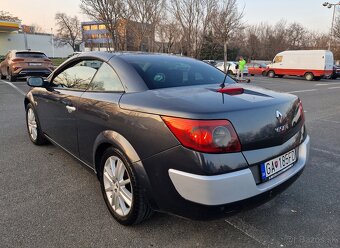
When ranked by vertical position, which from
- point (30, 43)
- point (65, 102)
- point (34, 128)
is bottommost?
point (34, 128)

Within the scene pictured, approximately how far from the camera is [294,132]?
263cm

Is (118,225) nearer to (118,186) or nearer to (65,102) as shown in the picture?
(118,186)

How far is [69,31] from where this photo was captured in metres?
67.2

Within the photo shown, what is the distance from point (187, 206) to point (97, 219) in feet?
3.42

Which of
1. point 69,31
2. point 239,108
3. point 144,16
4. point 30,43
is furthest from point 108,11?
point 69,31

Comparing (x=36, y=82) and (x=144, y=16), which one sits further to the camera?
(x=144, y=16)

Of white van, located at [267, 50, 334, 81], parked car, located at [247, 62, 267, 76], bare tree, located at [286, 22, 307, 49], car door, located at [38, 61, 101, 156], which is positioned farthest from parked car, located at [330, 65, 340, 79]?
bare tree, located at [286, 22, 307, 49]

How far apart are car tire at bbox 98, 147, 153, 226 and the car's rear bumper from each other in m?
0.45

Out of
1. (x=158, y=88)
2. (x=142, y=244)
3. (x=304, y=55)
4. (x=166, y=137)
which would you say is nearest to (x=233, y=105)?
(x=166, y=137)

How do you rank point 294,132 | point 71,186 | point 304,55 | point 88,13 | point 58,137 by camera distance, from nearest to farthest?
point 294,132
point 71,186
point 58,137
point 304,55
point 88,13

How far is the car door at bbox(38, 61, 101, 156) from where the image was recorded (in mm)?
3299

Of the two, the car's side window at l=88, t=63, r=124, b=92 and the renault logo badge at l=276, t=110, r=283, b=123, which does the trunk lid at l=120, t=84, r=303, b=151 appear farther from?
the car's side window at l=88, t=63, r=124, b=92

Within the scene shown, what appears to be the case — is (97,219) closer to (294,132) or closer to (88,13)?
(294,132)

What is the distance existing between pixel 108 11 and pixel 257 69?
620 inches
